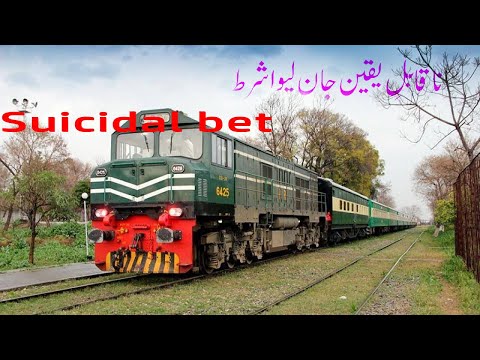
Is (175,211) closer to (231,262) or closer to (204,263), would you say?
(204,263)

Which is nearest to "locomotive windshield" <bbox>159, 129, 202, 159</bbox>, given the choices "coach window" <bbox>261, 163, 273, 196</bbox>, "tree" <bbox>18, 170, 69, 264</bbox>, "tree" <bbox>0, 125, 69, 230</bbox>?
"coach window" <bbox>261, 163, 273, 196</bbox>

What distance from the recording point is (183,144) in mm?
11438

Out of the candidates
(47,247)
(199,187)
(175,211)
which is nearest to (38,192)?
(175,211)

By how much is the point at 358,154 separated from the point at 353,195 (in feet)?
32.1

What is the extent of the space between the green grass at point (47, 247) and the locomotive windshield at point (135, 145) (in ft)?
16.7

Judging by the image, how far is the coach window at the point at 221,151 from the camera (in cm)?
1195

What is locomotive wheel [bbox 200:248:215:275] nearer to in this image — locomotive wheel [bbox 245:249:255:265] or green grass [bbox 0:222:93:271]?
locomotive wheel [bbox 245:249:255:265]

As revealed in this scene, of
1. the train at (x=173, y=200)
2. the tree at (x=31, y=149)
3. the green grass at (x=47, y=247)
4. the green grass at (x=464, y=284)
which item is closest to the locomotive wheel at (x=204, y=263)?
the train at (x=173, y=200)

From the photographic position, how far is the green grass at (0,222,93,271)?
51.2 feet

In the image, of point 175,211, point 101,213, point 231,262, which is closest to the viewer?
point 175,211

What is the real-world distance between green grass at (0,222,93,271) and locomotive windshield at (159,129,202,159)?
607 cm

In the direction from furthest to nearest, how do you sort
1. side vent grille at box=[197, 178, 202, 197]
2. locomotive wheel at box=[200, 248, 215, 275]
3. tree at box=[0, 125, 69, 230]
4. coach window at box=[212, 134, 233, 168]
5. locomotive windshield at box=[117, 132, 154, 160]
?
tree at box=[0, 125, 69, 230], locomotive wheel at box=[200, 248, 215, 275], coach window at box=[212, 134, 233, 168], locomotive windshield at box=[117, 132, 154, 160], side vent grille at box=[197, 178, 202, 197]

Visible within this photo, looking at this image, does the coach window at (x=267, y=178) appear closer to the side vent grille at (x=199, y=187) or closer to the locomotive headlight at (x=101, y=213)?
the side vent grille at (x=199, y=187)

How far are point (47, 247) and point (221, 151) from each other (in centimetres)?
1238
